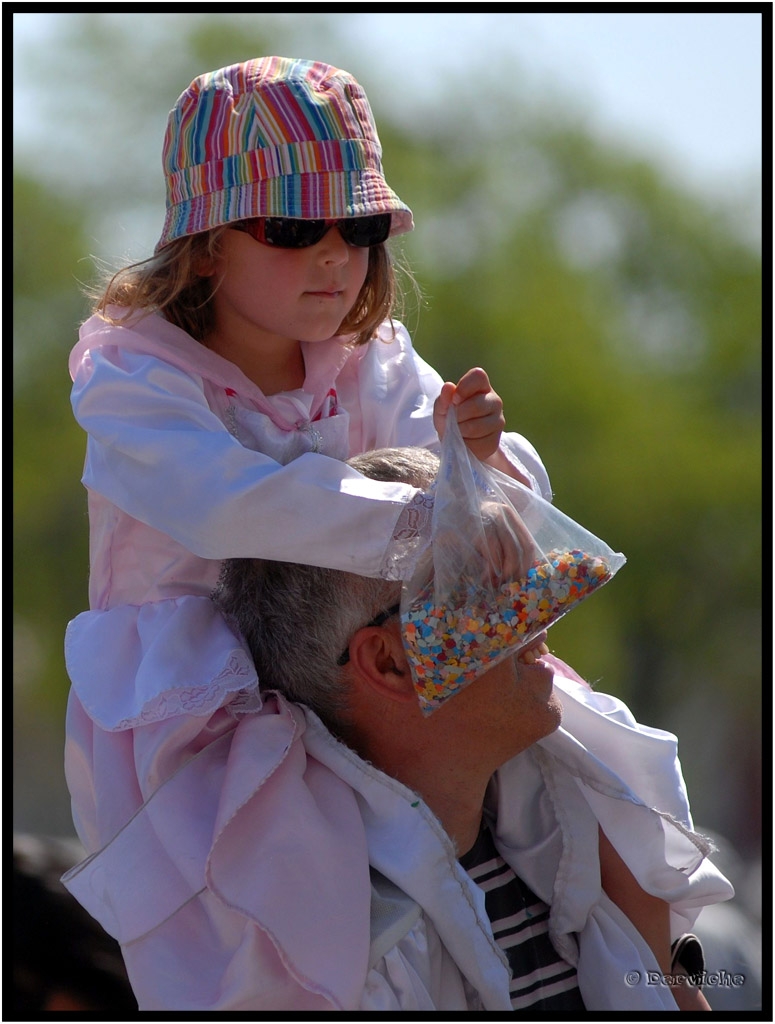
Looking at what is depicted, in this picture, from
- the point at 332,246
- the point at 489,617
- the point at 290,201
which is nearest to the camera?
the point at 489,617

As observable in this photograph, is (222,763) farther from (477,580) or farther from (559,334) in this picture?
(559,334)

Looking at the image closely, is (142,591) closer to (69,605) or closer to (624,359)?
(69,605)

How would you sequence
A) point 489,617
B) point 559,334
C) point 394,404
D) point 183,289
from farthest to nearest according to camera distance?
1. point 559,334
2. point 394,404
3. point 183,289
4. point 489,617

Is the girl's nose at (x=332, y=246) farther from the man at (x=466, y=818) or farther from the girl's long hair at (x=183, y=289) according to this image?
the man at (x=466, y=818)

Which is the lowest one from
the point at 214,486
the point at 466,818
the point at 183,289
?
the point at 466,818

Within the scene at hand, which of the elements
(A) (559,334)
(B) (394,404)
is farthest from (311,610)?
(A) (559,334)

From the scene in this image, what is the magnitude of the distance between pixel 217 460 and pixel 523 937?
132 centimetres

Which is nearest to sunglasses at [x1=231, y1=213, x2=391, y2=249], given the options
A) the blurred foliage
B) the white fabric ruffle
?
the white fabric ruffle

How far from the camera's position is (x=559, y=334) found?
55.0 feet

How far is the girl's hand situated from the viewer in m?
2.67

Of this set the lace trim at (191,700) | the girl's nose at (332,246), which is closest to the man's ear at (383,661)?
the lace trim at (191,700)

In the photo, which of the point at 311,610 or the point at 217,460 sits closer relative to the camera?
Answer: the point at 217,460

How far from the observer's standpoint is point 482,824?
307 cm

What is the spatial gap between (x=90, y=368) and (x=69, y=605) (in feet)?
43.6
